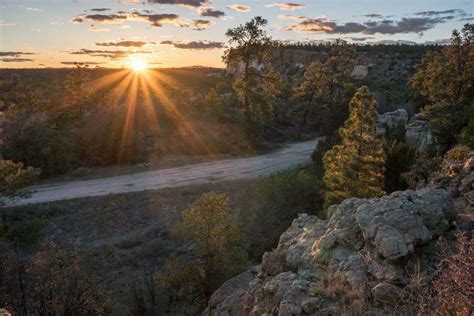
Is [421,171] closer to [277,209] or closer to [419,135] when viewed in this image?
[277,209]

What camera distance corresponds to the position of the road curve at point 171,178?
90.0 feet

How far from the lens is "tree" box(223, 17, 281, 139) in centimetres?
4041

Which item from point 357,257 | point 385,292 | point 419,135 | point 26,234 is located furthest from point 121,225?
point 419,135

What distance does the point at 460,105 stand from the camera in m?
28.4

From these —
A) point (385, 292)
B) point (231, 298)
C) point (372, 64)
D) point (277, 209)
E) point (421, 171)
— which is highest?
point (372, 64)

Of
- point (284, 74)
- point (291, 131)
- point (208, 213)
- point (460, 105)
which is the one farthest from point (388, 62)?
point (208, 213)

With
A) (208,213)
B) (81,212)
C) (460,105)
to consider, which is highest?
(460,105)

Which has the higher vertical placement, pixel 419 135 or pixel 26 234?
pixel 419 135

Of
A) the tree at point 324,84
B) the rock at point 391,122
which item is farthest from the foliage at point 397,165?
the tree at point 324,84

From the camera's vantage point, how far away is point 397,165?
2222cm

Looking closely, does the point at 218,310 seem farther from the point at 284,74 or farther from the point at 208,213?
the point at 284,74

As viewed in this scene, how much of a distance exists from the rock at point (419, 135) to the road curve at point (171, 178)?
311 inches

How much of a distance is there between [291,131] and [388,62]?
5838 centimetres

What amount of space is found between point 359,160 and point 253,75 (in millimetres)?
26048
